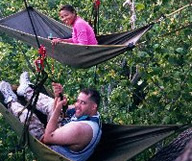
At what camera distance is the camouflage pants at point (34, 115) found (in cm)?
261

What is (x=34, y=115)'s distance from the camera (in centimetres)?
277

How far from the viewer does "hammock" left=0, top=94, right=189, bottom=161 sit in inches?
89.7

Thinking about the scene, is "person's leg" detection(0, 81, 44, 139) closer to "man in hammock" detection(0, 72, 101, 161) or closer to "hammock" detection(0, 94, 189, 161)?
"man in hammock" detection(0, 72, 101, 161)

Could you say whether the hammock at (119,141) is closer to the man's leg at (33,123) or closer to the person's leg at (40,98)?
the man's leg at (33,123)

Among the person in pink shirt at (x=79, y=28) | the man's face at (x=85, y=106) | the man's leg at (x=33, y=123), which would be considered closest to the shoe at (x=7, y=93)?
the man's leg at (x=33, y=123)

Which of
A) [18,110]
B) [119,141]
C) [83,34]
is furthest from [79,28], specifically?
[119,141]

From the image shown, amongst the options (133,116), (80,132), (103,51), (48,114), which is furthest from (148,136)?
(133,116)

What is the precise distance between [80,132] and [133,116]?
1248 mm

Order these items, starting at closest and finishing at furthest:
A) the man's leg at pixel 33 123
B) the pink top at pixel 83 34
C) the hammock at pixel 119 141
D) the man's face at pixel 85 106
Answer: the hammock at pixel 119 141
the man's face at pixel 85 106
the man's leg at pixel 33 123
the pink top at pixel 83 34

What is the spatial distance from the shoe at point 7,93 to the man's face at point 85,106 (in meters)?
0.67

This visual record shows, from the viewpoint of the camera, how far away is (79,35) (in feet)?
10.7

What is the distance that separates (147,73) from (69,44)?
556mm

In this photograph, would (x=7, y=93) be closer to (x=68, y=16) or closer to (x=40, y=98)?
(x=40, y=98)

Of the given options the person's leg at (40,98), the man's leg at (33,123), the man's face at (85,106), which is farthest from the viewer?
the person's leg at (40,98)
